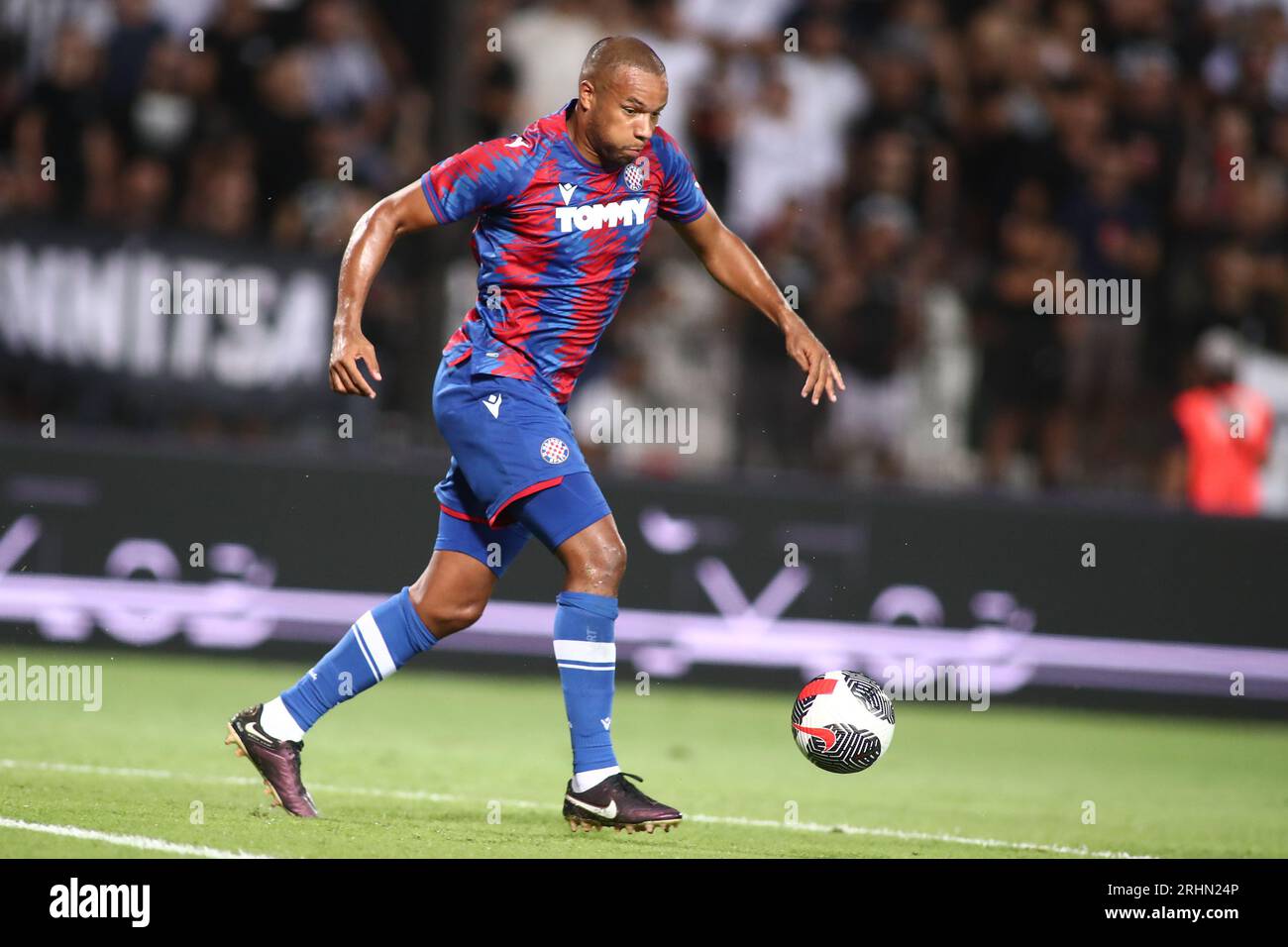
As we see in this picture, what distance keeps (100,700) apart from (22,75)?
14.9 ft

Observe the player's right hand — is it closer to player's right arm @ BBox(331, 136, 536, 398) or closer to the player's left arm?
player's right arm @ BBox(331, 136, 536, 398)

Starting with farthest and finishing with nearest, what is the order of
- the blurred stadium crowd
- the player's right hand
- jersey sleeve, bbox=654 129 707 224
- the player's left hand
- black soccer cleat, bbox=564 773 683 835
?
the blurred stadium crowd, the player's left hand, jersey sleeve, bbox=654 129 707 224, black soccer cleat, bbox=564 773 683 835, the player's right hand

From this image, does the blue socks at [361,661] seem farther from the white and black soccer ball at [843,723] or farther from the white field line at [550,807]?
the white and black soccer ball at [843,723]

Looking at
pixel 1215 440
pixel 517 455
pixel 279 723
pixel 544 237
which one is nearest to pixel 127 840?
pixel 279 723

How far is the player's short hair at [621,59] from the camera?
20.9ft

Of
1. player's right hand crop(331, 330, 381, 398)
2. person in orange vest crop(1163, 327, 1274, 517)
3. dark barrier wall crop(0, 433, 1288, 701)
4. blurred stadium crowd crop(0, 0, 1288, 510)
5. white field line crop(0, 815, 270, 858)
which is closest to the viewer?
white field line crop(0, 815, 270, 858)

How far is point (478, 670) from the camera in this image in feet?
37.9

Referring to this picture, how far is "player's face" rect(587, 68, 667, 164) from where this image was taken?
6.35m

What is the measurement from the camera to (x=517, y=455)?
6.47 m

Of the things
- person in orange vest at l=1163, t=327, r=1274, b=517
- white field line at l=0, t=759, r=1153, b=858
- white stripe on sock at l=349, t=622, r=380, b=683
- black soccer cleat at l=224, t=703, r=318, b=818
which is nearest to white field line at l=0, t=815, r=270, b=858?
black soccer cleat at l=224, t=703, r=318, b=818

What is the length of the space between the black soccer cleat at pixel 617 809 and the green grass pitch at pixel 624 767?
7cm

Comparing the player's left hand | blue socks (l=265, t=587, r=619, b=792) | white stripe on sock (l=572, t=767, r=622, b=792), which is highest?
the player's left hand

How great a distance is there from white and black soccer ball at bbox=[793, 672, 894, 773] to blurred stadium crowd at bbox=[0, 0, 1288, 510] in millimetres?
4821

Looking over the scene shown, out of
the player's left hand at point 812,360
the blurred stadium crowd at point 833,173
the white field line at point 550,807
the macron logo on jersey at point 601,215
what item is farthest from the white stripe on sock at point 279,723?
the blurred stadium crowd at point 833,173
